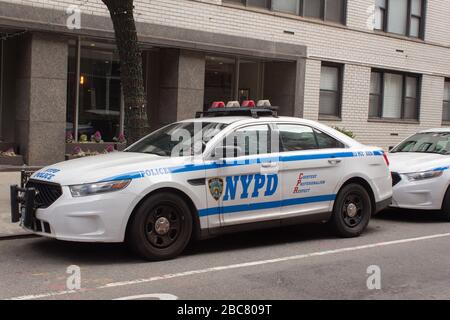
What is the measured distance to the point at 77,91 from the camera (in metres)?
14.7

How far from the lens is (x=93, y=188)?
20.4 feet

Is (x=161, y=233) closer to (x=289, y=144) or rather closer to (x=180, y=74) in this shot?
(x=289, y=144)

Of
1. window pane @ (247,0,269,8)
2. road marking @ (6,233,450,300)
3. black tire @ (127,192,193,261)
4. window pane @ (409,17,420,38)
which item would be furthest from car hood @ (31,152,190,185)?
window pane @ (409,17,420,38)

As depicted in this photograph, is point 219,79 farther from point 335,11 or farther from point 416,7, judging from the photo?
point 416,7

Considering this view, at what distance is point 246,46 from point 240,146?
31.8ft

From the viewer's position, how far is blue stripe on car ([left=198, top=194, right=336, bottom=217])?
684 centimetres

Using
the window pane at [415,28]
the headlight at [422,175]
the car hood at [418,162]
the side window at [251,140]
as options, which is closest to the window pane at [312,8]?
the window pane at [415,28]

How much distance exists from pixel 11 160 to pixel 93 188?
24.7ft

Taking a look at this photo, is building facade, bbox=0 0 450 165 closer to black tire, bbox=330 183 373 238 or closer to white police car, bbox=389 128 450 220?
white police car, bbox=389 128 450 220

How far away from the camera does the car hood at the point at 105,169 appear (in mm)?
6297

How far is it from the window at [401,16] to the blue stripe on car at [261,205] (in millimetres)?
13737

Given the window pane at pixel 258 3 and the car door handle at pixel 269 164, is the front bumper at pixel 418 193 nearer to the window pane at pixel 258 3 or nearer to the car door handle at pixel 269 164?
the car door handle at pixel 269 164

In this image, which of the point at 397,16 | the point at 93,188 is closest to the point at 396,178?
the point at 93,188

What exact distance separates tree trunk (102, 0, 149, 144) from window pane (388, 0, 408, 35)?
13.6 m
